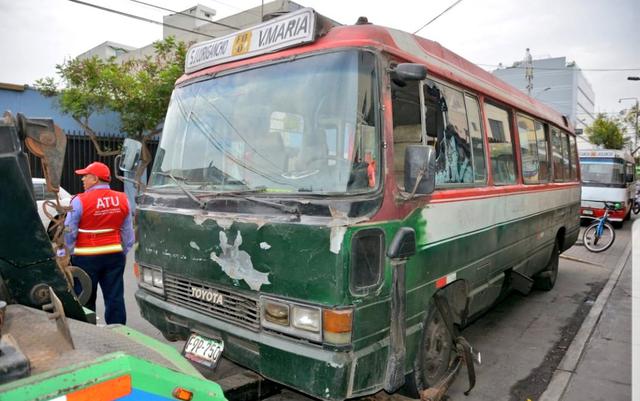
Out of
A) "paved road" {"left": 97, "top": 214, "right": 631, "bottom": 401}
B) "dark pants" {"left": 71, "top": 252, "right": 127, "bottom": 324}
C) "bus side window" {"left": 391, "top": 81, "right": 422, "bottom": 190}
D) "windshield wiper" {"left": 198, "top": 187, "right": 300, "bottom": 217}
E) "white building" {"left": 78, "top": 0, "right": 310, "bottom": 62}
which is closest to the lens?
"windshield wiper" {"left": 198, "top": 187, "right": 300, "bottom": 217}

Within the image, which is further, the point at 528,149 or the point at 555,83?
the point at 555,83

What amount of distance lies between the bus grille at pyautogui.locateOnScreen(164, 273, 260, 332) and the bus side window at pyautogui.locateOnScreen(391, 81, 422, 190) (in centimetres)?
125

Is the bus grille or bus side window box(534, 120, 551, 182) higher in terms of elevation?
bus side window box(534, 120, 551, 182)

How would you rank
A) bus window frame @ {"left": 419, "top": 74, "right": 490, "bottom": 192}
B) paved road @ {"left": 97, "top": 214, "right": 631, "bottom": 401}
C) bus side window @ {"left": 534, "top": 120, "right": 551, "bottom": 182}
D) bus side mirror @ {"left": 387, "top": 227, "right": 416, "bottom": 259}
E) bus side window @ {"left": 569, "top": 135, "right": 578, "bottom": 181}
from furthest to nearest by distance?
bus side window @ {"left": 569, "top": 135, "right": 578, "bottom": 181} < bus side window @ {"left": 534, "top": 120, "right": 551, "bottom": 182} < paved road @ {"left": 97, "top": 214, "right": 631, "bottom": 401} < bus window frame @ {"left": 419, "top": 74, "right": 490, "bottom": 192} < bus side mirror @ {"left": 387, "top": 227, "right": 416, "bottom": 259}

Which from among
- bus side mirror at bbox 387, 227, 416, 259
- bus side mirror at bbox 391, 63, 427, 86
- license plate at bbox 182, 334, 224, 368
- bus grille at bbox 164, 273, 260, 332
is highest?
bus side mirror at bbox 391, 63, 427, 86

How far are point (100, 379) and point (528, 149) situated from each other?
17.7ft

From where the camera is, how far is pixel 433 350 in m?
3.71

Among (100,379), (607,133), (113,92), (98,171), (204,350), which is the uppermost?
(607,133)

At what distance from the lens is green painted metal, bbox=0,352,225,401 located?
4.66ft

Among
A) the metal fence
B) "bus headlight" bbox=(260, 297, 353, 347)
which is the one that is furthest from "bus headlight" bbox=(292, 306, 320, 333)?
the metal fence

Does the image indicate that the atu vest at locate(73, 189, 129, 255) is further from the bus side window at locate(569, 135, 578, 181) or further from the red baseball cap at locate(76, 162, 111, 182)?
the bus side window at locate(569, 135, 578, 181)

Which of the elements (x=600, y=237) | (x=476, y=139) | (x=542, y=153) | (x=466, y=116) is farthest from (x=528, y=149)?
(x=600, y=237)

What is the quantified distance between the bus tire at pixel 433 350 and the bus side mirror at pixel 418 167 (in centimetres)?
107

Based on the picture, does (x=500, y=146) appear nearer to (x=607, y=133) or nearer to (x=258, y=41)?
(x=258, y=41)
